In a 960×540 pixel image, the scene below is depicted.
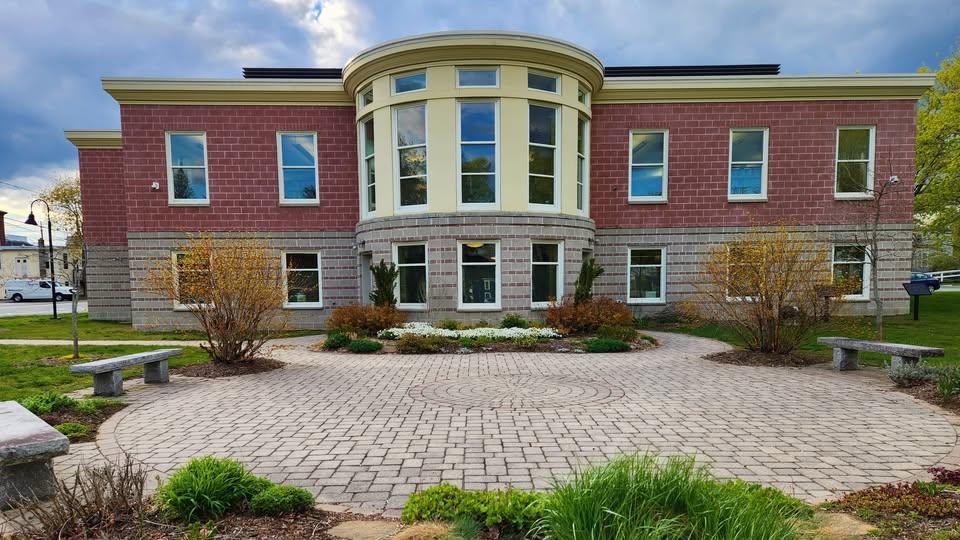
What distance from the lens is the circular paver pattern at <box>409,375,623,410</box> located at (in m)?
5.85

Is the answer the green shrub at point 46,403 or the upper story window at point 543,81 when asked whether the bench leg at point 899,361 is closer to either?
the upper story window at point 543,81

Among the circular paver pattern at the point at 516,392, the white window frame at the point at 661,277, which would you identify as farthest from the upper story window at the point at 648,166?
the circular paver pattern at the point at 516,392

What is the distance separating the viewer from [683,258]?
14.8 m

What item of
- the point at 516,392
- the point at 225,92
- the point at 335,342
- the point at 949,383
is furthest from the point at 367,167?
the point at 949,383

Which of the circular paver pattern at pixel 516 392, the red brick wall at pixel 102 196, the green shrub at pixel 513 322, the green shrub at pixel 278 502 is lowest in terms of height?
the circular paver pattern at pixel 516 392

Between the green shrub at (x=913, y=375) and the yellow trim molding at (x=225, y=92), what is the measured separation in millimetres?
14882

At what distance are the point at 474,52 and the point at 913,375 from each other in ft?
36.9

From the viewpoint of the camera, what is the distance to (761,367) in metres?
8.14

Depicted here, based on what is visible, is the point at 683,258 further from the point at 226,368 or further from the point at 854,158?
the point at 226,368

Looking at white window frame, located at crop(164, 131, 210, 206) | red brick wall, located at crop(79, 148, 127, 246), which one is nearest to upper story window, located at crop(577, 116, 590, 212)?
white window frame, located at crop(164, 131, 210, 206)

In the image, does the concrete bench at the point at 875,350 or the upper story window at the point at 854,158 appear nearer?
the concrete bench at the point at 875,350

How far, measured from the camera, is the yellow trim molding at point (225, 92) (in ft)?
44.9

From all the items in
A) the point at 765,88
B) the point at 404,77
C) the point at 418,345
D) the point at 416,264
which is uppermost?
the point at 765,88

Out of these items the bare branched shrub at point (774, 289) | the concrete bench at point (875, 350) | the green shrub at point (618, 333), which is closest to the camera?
the concrete bench at point (875, 350)
